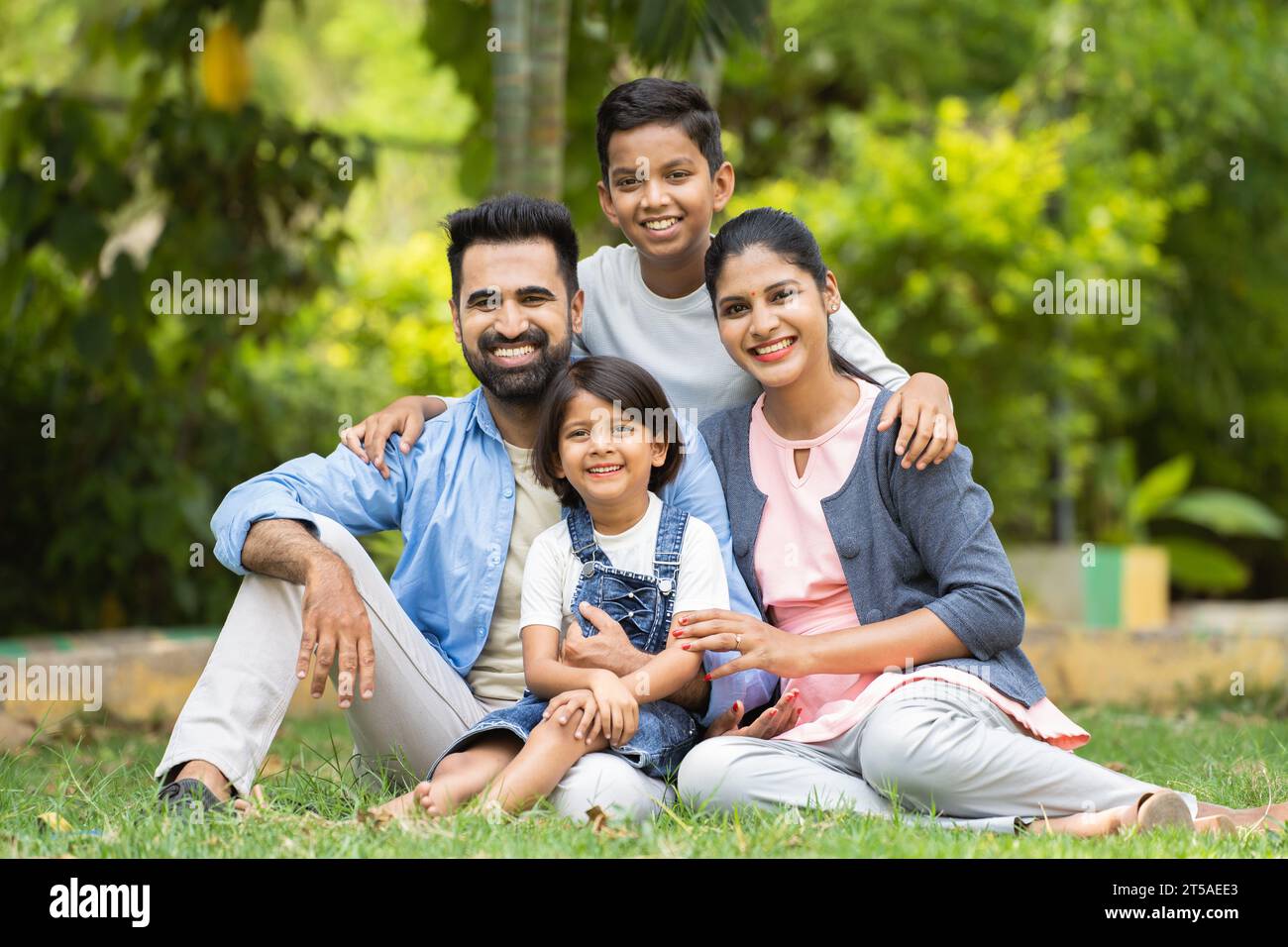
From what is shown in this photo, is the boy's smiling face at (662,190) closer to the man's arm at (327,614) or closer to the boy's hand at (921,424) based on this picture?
the boy's hand at (921,424)

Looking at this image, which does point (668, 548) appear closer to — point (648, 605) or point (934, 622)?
point (648, 605)

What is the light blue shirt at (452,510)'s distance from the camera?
135 inches

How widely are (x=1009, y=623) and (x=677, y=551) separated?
0.75 metres

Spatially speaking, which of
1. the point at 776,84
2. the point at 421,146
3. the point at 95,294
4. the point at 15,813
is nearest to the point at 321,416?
the point at 421,146

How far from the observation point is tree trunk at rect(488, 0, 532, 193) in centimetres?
502

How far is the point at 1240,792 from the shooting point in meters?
3.42

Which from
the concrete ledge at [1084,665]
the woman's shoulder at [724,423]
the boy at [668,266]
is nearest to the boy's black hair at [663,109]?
the boy at [668,266]

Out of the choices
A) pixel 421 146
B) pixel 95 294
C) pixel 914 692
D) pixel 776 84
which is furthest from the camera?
pixel 776 84

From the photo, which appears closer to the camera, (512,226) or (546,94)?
(512,226)

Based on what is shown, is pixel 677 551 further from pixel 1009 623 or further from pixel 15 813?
pixel 15 813

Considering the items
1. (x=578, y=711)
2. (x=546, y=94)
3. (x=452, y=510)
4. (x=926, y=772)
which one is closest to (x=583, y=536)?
(x=452, y=510)

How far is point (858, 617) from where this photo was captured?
3320 millimetres

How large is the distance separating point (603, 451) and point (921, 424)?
702mm
